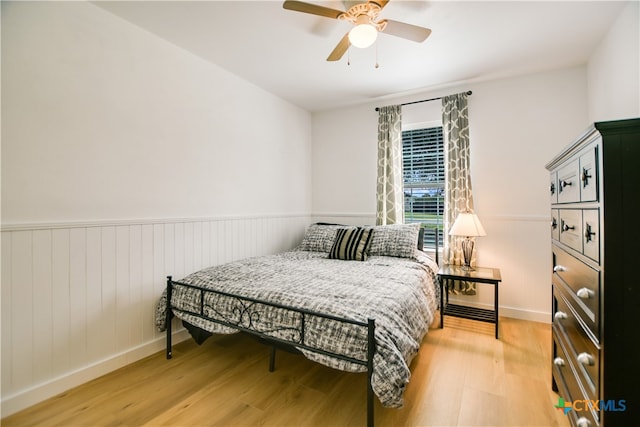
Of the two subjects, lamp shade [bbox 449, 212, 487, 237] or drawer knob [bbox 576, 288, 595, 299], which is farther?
lamp shade [bbox 449, 212, 487, 237]

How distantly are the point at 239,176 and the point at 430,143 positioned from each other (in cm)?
228

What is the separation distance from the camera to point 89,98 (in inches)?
77.9

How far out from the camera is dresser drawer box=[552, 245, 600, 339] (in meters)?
1.05

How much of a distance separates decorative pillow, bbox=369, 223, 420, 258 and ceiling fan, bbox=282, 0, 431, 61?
1.75m

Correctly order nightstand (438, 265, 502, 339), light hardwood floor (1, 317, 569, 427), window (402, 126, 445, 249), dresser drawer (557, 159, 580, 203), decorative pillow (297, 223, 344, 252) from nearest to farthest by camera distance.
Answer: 1. dresser drawer (557, 159, 580, 203)
2. light hardwood floor (1, 317, 569, 427)
3. nightstand (438, 265, 502, 339)
4. decorative pillow (297, 223, 344, 252)
5. window (402, 126, 445, 249)

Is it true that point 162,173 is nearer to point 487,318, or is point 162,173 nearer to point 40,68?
point 40,68

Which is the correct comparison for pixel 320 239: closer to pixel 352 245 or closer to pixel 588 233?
pixel 352 245

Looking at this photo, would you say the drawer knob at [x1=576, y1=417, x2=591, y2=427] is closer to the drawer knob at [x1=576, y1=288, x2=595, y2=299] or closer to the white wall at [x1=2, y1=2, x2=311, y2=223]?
the drawer knob at [x1=576, y1=288, x2=595, y2=299]

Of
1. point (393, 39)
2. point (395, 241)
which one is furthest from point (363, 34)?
point (395, 241)

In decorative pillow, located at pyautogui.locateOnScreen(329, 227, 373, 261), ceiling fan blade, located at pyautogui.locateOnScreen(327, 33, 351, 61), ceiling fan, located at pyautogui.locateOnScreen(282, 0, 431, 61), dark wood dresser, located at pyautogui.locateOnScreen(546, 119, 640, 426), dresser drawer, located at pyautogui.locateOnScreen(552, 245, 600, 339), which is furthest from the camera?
decorative pillow, located at pyautogui.locateOnScreen(329, 227, 373, 261)

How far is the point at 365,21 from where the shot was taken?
1.89 m

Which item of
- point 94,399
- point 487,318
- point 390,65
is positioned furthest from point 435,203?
point 94,399

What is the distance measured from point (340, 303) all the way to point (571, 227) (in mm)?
1176

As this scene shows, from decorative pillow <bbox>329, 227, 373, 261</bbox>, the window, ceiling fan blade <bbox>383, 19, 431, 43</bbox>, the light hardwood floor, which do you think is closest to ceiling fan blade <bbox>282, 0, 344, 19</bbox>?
ceiling fan blade <bbox>383, 19, 431, 43</bbox>
